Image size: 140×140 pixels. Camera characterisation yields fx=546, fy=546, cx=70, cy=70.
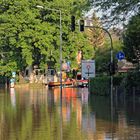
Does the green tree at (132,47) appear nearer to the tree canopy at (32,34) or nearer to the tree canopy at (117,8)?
the tree canopy at (117,8)

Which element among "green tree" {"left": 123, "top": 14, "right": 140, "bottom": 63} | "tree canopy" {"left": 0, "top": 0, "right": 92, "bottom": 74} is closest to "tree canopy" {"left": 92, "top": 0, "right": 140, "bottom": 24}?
"green tree" {"left": 123, "top": 14, "right": 140, "bottom": 63}

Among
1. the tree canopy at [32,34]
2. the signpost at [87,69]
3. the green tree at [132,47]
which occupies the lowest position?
the signpost at [87,69]

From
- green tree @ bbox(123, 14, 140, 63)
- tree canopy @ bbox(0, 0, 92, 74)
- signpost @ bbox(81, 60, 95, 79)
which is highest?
tree canopy @ bbox(0, 0, 92, 74)

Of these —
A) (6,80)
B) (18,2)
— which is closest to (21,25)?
(18,2)

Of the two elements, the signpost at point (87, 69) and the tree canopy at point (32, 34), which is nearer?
the signpost at point (87, 69)

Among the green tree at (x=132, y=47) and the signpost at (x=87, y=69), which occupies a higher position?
the green tree at (x=132, y=47)

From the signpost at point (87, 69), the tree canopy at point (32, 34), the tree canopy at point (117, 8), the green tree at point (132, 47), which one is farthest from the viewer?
the tree canopy at point (32, 34)

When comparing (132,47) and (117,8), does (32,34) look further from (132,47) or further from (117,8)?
(117,8)

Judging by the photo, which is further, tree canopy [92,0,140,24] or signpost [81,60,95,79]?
signpost [81,60,95,79]

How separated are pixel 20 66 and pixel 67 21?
10.0 m

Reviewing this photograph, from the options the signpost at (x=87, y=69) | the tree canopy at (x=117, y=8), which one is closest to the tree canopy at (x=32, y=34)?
the signpost at (x=87, y=69)

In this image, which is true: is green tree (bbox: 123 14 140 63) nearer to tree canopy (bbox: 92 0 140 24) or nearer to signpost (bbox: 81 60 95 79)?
signpost (bbox: 81 60 95 79)

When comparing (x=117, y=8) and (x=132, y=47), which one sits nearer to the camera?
(x=117, y=8)

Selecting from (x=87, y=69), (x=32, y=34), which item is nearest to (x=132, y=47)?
(x=87, y=69)
